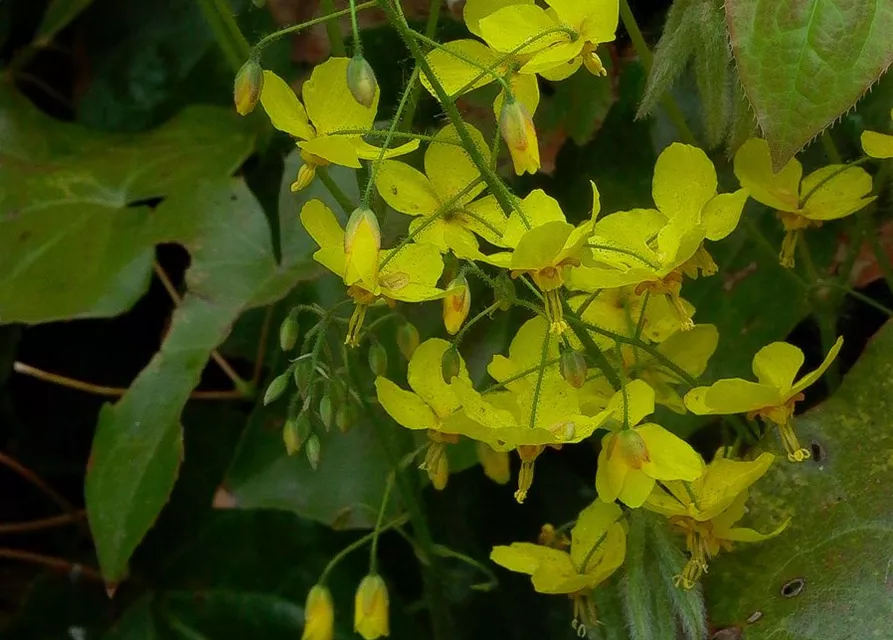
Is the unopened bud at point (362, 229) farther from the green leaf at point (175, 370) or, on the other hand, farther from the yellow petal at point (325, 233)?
the green leaf at point (175, 370)

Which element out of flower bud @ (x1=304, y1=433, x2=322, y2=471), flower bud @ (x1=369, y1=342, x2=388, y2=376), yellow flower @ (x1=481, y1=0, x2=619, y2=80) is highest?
yellow flower @ (x1=481, y1=0, x2=619, y2=80)

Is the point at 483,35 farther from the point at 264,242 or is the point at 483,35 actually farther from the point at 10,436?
the point at 10,436

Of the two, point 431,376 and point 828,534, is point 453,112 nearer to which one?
point 431,376

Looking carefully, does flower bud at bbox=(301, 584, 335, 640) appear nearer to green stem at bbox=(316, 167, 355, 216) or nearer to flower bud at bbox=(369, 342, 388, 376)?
flower bud at bbox=(369, 342, 388, 376)

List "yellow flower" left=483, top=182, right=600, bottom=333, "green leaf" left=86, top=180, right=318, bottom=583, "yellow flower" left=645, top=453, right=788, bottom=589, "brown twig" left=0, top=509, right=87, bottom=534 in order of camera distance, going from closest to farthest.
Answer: "yellow flower" left=483, top=182, right=600, bottom=333 < "yellow flower" left=645, top=453, right=788, bottom=589 < "green leaf" left=86, top=180, right=318, bottom=583 < "brown twig" left=0, top=509, right=87, bottom=534

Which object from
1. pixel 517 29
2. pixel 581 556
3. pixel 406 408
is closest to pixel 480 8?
pixel 517 29

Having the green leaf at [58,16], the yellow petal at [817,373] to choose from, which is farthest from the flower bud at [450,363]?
the green leaf at [58,16]

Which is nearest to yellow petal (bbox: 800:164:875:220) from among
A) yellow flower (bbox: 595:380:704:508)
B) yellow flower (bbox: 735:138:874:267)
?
yellow flower (bbox: 735:138:874:267)
